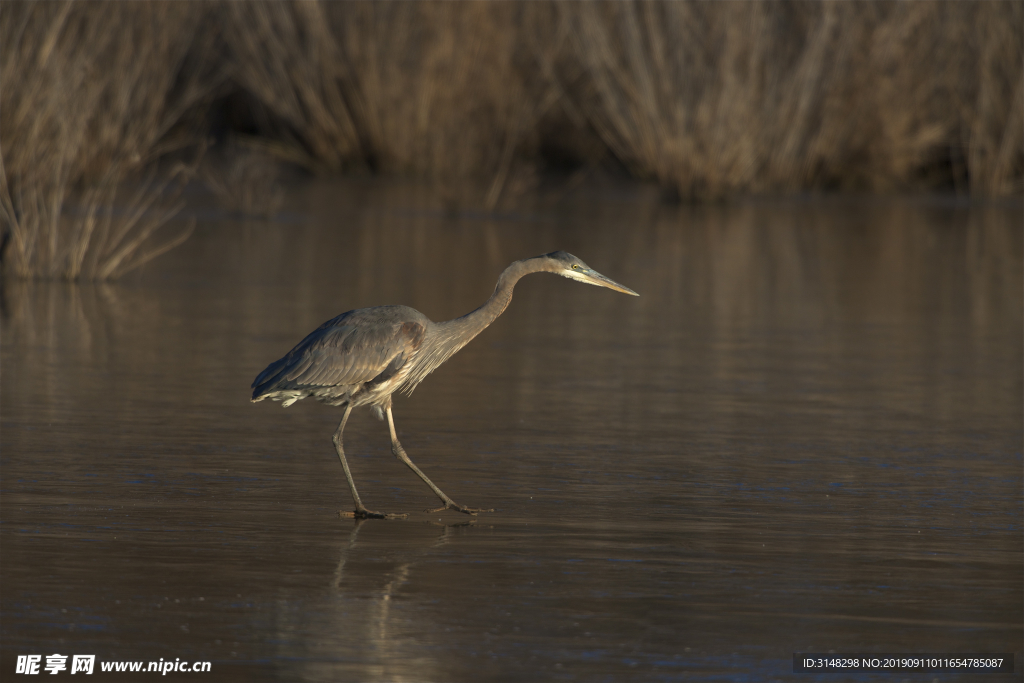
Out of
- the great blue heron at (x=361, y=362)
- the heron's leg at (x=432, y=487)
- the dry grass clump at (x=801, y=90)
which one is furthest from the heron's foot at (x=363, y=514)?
the dry grass clump at (x=801, y=90)

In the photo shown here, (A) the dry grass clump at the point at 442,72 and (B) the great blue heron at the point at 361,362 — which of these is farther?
(A) the dry grass clump at the point at 442,72

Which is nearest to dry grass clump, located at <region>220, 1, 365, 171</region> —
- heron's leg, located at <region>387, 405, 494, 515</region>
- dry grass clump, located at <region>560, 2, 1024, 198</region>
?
dry grass clump, located at <region>560, 2, 1024, 198</region>

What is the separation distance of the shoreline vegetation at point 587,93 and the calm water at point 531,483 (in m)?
7.76

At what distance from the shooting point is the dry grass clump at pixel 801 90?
2180 centimetres

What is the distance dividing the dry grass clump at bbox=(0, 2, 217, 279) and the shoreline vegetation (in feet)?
0.57

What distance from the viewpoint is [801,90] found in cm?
2294

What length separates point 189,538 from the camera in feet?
19.4

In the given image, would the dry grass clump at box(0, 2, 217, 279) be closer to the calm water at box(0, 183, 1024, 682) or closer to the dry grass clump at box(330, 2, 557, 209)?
the calm water at box(0, 183, 1024, 682)

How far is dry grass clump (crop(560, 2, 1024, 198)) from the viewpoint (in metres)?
21.8

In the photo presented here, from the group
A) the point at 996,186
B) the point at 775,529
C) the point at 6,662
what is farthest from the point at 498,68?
the point at 6,662

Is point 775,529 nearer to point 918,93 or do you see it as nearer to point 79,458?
point 79,458

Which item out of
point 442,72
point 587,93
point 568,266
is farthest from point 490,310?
point 587,93

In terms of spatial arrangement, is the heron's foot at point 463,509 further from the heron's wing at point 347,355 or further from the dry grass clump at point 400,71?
the dry grass clump at point 400,71
